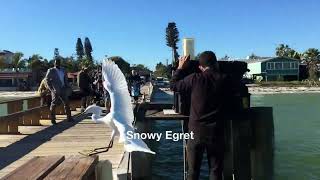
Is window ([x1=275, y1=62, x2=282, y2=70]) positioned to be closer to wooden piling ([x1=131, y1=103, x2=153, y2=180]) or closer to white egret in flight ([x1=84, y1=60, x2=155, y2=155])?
wooden piling ([x1=131, y1=103, x2=153, y2=180])

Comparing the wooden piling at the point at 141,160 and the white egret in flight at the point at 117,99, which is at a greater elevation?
the white egret in flight at the point at 117,99

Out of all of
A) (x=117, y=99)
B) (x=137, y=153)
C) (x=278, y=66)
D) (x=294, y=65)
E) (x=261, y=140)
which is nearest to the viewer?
(x=117, y=99)

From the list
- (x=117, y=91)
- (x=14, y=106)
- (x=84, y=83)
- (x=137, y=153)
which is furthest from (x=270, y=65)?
(x=117, y=91)

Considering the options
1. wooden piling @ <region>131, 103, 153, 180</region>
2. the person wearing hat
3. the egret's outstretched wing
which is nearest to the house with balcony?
the person wearing hat

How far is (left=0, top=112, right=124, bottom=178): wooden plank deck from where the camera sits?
964cm

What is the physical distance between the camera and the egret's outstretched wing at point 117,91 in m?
5.41

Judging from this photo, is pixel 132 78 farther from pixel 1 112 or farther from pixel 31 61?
pixel 31 61

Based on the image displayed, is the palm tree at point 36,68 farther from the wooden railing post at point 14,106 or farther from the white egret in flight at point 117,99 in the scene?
the white egret in flight at point 117,99

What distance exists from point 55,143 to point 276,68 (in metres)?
105

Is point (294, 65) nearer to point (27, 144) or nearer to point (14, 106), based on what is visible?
point (14, 106)

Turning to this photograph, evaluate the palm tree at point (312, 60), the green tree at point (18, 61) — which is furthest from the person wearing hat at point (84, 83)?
the green tree at point (18, 61)

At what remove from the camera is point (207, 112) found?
621cm

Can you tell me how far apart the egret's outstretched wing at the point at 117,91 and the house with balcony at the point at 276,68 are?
10742cm

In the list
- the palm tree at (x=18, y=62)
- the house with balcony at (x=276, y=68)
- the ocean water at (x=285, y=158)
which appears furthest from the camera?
the palm tree at (x=18, y=62)
